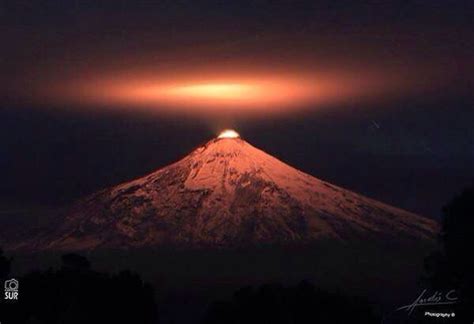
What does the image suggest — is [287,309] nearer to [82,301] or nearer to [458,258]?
[458,258]

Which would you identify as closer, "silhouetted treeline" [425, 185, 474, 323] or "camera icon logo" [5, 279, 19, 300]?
"silhouetted treeline" [425, 185, 474, 323]

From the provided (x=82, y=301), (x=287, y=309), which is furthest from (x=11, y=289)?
(x=287, y=309)

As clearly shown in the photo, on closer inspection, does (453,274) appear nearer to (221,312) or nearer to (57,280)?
(221,312)

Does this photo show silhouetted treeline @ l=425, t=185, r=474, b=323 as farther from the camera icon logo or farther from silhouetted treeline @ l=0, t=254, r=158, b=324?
the camera icon logo

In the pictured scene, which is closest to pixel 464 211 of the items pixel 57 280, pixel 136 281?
pixel 136 281
